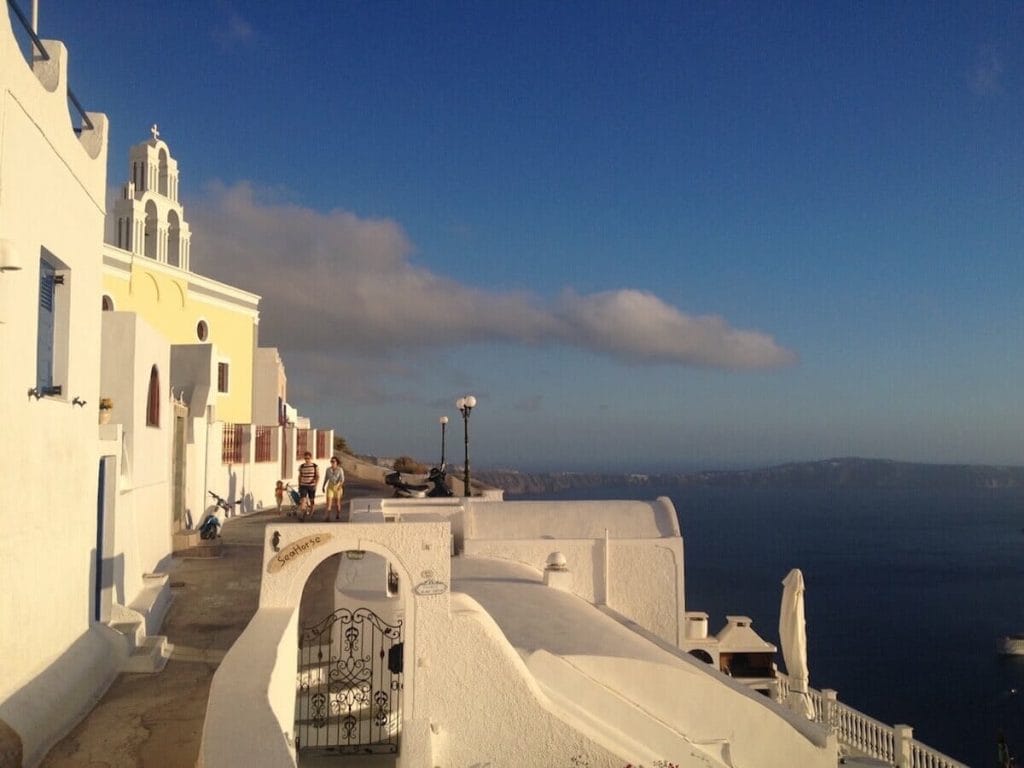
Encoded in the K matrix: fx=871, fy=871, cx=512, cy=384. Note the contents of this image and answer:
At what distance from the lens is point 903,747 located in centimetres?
1342

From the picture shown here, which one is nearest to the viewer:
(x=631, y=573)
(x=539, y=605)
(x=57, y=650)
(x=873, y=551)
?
(x=57, y=650)

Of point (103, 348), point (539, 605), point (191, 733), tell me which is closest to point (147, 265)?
point (103, 348)

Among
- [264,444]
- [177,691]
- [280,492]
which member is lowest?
[177,691]

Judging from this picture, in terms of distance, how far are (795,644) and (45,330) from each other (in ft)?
39.5

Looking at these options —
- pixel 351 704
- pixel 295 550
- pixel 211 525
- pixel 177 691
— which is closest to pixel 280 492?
pixel 211 525

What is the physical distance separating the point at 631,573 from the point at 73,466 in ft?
27.3

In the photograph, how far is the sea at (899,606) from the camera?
37031 mm

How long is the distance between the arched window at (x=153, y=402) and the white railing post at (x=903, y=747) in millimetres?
12114

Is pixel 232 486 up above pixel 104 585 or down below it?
above

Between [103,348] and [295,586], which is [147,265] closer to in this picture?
[103,348]

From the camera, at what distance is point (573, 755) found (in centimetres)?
736

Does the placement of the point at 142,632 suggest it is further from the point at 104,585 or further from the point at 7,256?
the point at 7,256

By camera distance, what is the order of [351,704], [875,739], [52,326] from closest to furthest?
[52,326] → [351,704] → [875,739]

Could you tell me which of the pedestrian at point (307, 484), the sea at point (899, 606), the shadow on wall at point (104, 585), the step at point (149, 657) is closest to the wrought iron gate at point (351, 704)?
the step at point (149, 657)
